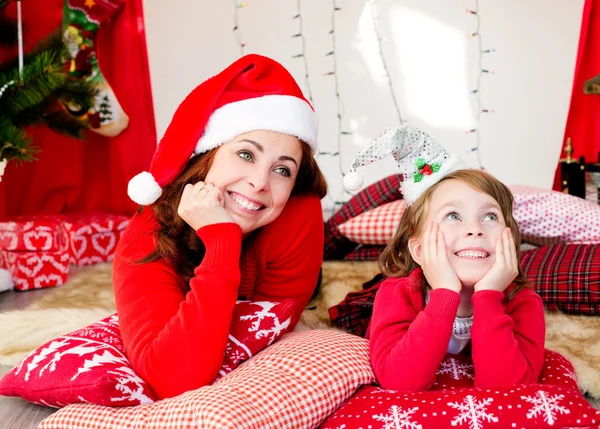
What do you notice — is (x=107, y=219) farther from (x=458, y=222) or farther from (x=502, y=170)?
(x=458, y=222)

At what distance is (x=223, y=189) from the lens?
53.9 inches

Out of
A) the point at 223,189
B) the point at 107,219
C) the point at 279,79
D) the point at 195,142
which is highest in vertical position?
the point at 279,79

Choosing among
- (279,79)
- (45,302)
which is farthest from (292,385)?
(45,302)

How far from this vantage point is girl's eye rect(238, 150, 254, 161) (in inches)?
54.4

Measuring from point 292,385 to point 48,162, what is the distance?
2.81 meters

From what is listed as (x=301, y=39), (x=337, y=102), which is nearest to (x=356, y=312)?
(x=337, y=102)

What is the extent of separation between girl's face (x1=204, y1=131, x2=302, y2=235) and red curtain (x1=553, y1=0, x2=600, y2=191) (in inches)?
93.1

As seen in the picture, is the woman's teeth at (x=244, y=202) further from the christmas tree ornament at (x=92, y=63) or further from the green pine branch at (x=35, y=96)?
the christmas tree ornament at (x=92, y=63)

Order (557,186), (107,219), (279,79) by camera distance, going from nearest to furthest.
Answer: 1. (279,79)
2. (107,219)
3. (557,186)

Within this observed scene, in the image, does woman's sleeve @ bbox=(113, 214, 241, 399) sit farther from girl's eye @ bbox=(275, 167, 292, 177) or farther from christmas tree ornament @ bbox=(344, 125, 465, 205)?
christmas tree ornament @ bbox=(344, 125, 465, 205)

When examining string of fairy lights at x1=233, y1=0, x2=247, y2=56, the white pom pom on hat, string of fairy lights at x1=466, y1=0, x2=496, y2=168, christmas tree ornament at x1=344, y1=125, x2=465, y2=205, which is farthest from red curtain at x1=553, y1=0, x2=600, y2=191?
the white pom pom on hat

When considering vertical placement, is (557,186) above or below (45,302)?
above

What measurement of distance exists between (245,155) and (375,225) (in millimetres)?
1241

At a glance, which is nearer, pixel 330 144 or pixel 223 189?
pixel 223 189
